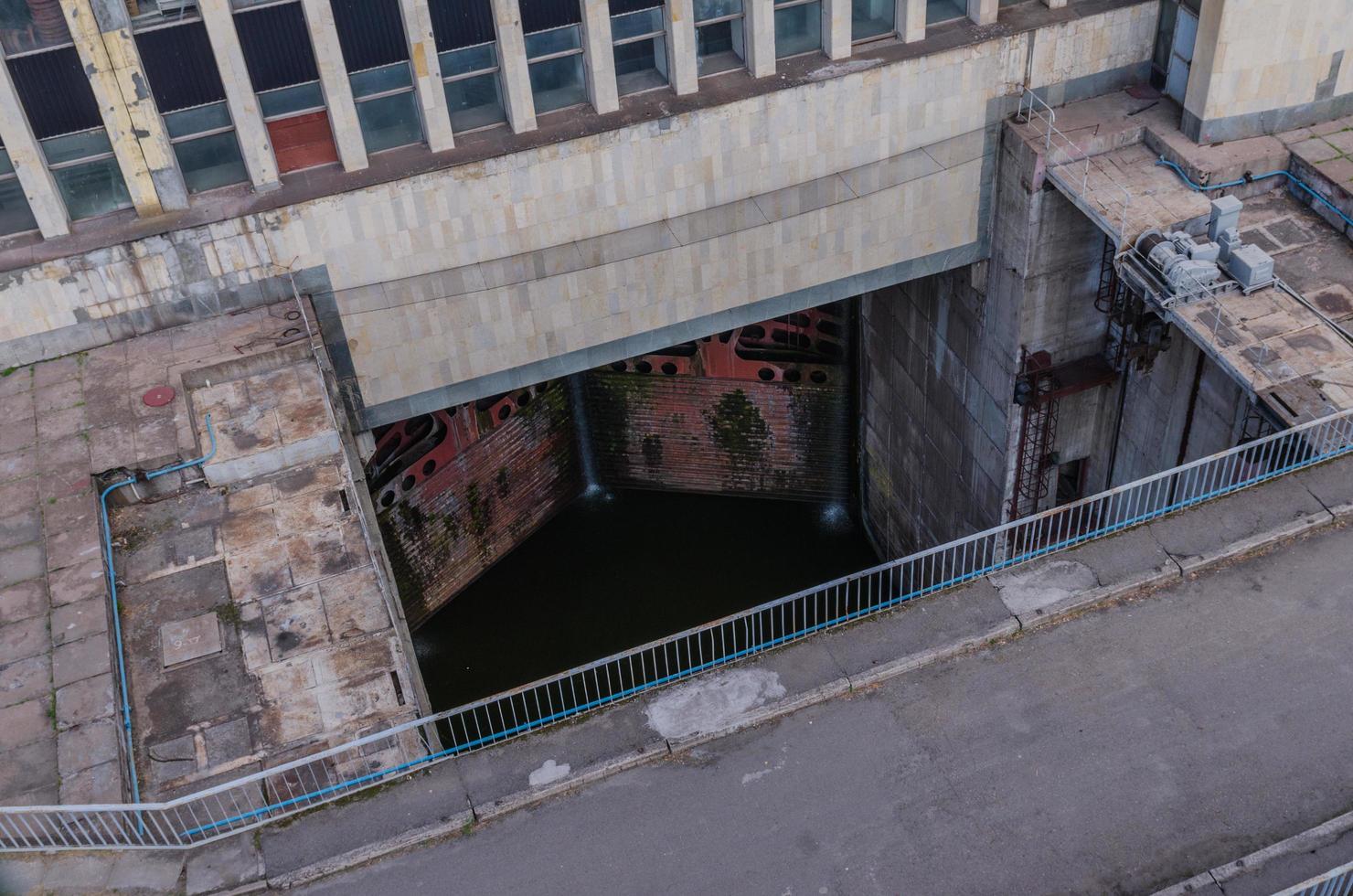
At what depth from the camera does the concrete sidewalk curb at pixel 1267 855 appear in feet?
58.7

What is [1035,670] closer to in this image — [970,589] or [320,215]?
[970,589]

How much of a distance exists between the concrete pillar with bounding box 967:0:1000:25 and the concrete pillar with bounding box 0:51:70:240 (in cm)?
1940

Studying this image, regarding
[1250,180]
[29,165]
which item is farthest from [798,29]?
[29,165]

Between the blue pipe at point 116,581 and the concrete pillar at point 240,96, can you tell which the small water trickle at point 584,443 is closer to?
the concrete pillar at point 240,96

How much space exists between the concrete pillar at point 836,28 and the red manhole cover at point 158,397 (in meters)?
15.4

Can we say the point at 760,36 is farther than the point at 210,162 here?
Yes

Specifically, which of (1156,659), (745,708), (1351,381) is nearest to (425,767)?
(745,708)

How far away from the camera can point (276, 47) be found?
83.1ft

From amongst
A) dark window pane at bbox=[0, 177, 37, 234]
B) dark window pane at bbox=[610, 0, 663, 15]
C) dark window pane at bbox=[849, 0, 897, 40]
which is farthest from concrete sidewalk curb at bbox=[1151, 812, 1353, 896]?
dark window pane at bbox=[0, 177, 37, 234]

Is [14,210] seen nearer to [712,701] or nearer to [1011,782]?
[712,701]

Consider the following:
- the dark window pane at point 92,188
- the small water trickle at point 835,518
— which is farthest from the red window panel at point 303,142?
the small water trickle at point 835,518

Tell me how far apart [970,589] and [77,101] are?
1840cm

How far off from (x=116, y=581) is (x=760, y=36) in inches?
648

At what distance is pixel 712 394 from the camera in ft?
133
